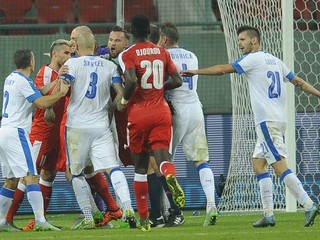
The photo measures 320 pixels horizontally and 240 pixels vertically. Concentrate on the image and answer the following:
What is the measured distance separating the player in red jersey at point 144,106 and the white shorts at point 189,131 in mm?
1029

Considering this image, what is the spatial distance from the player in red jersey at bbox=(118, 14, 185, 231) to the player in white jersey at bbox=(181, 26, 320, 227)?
0.38m

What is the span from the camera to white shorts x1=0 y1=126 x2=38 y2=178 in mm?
11453

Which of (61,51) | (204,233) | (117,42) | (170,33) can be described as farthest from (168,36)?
(204,233)

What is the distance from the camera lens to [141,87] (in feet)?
35.3

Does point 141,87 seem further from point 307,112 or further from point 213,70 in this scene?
point 307,112

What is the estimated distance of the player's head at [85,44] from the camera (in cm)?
1125

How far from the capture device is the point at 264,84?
1106cm

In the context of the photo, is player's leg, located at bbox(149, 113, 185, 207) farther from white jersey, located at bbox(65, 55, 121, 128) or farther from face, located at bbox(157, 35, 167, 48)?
face, located at bbox(157, 35, 167, 48)

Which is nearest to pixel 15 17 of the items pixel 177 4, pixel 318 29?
pixel 177 4

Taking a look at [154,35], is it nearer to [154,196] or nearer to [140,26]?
[140,26]

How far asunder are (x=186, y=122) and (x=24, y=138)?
180 centimetres

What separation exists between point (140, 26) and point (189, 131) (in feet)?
5.55

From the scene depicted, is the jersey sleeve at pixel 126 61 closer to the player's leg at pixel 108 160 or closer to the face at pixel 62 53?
the player's leg at pixel 108 160

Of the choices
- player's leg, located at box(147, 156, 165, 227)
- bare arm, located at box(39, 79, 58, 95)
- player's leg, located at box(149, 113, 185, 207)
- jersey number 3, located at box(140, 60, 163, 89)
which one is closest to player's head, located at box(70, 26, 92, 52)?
bare arm, located at box(39, 79, 58, 95)
